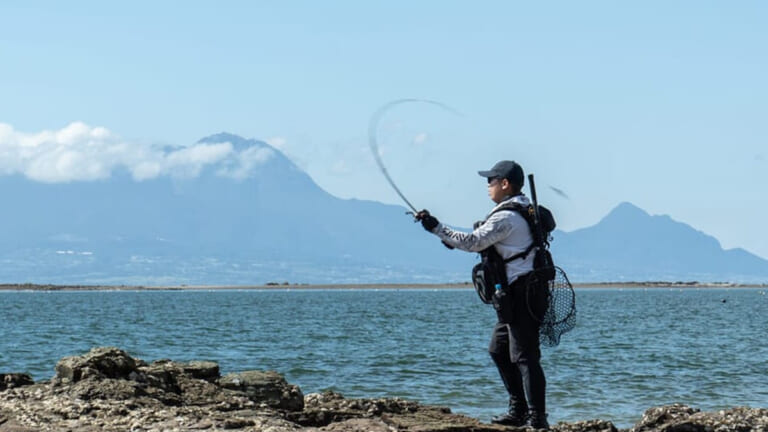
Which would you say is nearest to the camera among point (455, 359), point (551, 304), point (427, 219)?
point (427, 219)

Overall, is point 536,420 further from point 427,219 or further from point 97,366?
point 97,366

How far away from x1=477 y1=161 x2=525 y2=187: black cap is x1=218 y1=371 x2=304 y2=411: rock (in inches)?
130

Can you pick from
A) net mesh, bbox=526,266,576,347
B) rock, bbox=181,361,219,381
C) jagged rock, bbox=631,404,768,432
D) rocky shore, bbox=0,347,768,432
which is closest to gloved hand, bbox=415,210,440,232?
net mesh, bbox=526,266,576,347

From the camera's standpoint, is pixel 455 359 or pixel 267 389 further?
pixel 455 359

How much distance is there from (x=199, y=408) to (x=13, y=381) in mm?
2769

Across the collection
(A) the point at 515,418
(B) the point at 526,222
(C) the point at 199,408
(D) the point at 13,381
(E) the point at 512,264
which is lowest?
(A) the point at 515,418

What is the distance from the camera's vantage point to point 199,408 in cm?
1082

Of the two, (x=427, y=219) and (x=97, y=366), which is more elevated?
(x=427, y=219)

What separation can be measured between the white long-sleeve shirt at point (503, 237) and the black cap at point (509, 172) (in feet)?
0.60

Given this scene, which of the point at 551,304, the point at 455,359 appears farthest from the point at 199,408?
the point at 455,359

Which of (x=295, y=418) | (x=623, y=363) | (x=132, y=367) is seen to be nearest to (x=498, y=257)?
(x=295, y=418)

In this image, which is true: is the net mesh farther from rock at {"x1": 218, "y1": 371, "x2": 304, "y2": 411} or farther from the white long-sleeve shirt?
rock at {"x1": 218, "y1": 371, "x2": 304, "y2": 411}

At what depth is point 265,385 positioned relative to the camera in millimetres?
12062

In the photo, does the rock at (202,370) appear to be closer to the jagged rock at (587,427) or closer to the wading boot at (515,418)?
the wading boot at (515,418)
